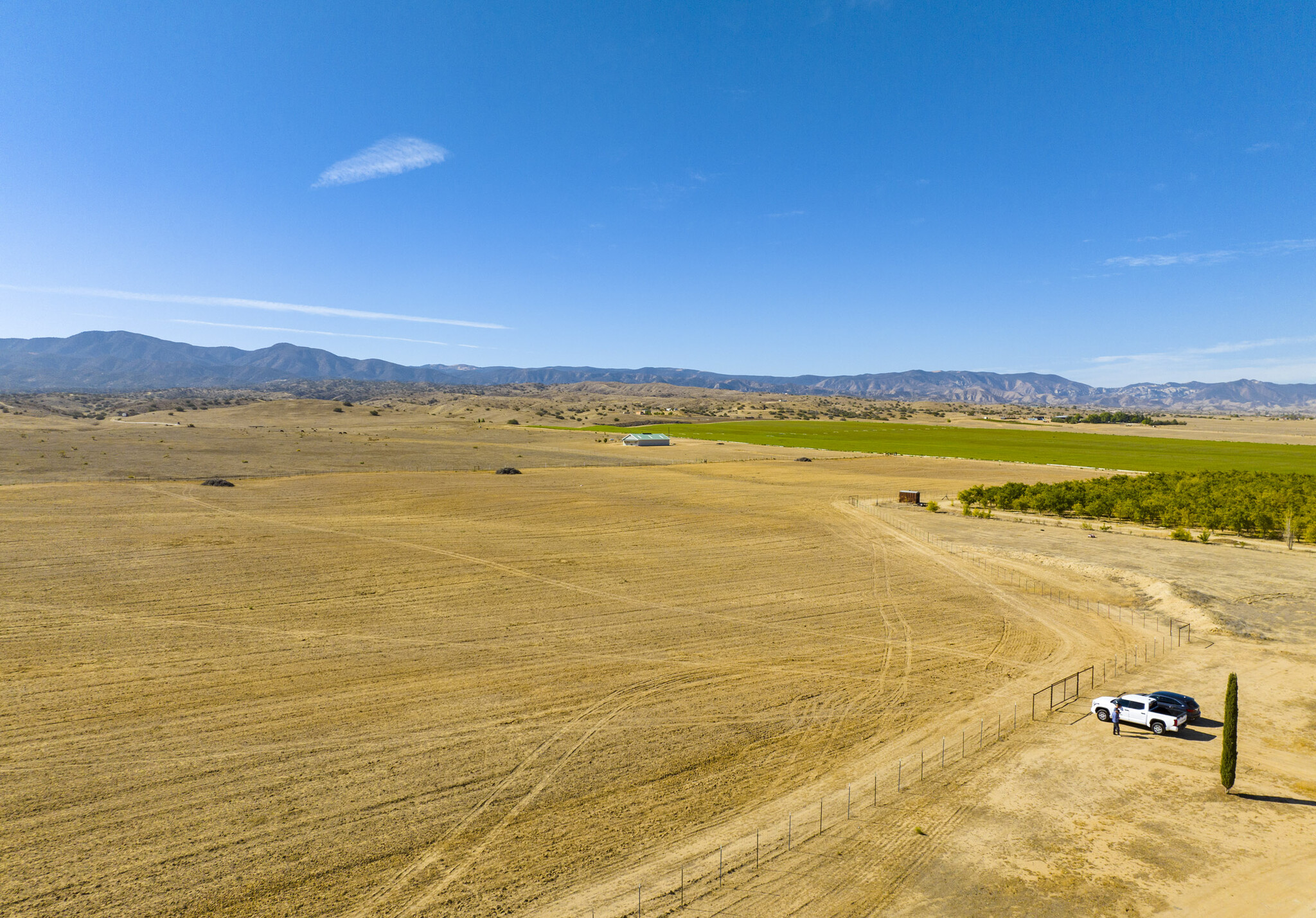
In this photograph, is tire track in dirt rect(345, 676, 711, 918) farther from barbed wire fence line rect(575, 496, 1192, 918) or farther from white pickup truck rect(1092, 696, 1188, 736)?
white pickup truck rect(1092, 696, 1188, 736)

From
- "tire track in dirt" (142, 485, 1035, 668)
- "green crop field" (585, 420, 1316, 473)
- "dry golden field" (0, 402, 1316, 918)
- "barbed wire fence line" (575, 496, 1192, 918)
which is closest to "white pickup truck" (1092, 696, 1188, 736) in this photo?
"dry golden field" (0, 402, 1316, 918)

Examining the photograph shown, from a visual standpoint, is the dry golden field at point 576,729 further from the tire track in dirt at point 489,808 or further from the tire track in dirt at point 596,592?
the tire track in dirt at point 596,592

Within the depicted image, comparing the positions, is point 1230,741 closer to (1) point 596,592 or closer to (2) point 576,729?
(2) point 576,729

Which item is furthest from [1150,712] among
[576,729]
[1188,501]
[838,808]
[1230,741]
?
[1188,501]

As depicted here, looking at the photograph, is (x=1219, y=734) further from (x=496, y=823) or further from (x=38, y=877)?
(x=38, y=877)

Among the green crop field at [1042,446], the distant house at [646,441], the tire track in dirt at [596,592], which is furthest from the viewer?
the distant house at [646,441]

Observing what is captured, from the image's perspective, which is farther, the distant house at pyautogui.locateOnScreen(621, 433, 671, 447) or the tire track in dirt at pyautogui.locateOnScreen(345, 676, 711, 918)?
the distant house at pyautogui.locateOnScreen(621, 433, 671, 447)

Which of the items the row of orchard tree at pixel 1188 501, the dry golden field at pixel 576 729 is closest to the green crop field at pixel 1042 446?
the row of orchard tree at pixel 1188 501

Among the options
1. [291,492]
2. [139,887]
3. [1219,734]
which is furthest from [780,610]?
[291,492]
